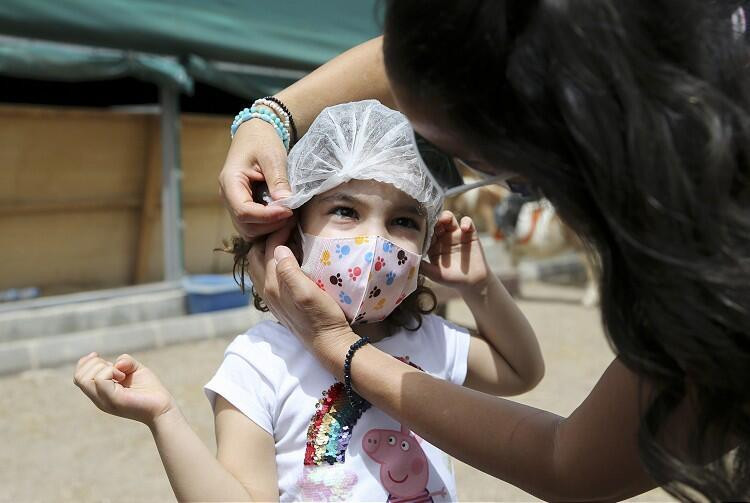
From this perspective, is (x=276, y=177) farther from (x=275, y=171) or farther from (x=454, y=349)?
(x=454, y=349)

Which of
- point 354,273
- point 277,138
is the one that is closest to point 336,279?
point 354,273

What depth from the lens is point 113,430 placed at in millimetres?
4652

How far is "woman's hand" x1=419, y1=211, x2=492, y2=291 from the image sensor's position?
2123mm

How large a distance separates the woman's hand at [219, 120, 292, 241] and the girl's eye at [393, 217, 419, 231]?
0.26 metres

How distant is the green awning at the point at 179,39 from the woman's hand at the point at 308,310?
5177 millimetres

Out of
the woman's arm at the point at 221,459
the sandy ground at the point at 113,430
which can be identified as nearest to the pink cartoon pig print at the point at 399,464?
the woman's arm at the point at 221,459

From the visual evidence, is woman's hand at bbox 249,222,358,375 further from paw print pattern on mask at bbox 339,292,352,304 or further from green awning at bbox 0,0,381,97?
green awning at bbox 0,0,381,97

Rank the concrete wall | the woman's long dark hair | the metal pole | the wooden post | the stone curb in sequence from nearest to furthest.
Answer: the woman's long dark hair → the stone curb → the concrete wall → the metal pole → the wooden post

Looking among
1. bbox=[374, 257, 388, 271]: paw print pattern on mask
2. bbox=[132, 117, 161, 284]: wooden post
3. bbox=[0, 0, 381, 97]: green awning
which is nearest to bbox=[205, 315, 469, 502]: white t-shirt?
bbox=[374, 257, 388, 271]: paw print pattern on mask

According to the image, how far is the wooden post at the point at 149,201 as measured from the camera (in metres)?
8.10

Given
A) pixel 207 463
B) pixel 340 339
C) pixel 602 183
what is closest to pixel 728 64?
pixel 602 183

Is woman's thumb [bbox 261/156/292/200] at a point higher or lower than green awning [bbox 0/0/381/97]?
higher

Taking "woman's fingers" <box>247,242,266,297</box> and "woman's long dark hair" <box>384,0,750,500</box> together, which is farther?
"woman's fingers" <box>247,242,266,297</box>

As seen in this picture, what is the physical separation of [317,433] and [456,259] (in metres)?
0.61
